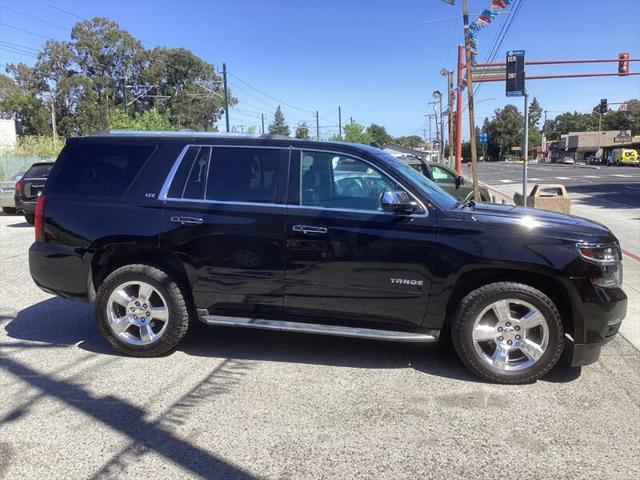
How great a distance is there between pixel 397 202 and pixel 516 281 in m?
1.14

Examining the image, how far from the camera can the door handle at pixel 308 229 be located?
4473 mm

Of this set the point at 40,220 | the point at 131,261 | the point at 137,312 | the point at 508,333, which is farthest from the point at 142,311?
the point at 508,333

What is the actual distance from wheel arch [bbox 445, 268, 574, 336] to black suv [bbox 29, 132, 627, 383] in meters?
0.01

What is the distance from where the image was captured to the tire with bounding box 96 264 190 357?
15.8 ft

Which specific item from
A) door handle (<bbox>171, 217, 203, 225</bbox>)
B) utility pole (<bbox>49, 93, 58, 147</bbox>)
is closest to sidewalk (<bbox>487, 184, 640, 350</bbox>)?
door handle (<bbox>171, 217, 203, 225</bbox>)

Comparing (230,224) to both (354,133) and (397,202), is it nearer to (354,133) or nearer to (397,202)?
(397,202)

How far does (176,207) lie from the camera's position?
4.76m

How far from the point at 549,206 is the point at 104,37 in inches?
2986

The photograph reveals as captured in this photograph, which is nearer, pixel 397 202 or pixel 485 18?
pixel 397 202

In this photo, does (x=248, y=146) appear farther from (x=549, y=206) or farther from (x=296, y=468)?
(x=549, y=206)

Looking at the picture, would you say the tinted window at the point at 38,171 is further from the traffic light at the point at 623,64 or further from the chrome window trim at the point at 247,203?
the traffic light at the point at 623,64

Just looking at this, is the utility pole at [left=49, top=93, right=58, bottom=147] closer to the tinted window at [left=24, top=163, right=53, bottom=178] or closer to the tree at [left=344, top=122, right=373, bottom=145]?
the tree at [left=344, top=122, right=373, bottom=145]

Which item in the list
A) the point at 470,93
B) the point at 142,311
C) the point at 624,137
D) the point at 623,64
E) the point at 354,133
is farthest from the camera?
the point at 624,137

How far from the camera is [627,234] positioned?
41.1ft
